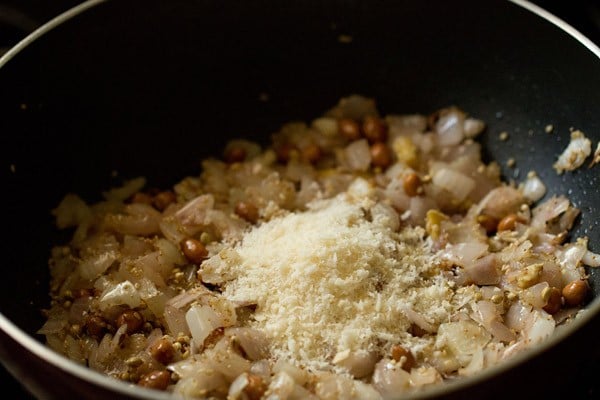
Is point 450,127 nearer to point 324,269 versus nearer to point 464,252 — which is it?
point 464,252

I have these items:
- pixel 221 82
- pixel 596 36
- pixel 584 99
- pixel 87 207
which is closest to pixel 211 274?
pixel 87 207

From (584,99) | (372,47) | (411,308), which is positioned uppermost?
(584,99)

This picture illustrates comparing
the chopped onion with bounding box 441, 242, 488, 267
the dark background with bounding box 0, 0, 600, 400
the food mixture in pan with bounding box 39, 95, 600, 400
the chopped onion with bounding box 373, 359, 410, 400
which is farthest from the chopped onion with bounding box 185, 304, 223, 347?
the dark background with bounding box 0, 0, 600, 400

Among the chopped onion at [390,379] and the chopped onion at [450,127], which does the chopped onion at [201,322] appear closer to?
the chopped onion at [390,379]

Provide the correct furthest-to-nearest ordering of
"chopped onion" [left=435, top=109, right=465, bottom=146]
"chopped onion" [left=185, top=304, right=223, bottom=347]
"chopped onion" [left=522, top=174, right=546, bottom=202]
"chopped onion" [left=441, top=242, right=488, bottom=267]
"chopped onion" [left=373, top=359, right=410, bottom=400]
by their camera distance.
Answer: "chopped onion" [left=435, top=109, right=465, bottom=146] → "chopped onion" [left=522, top=174, right=546, bottom=202] → "chopped onion" [left=441, top=242, right=488, bottom=267] → "chopped onion" [left=185, top=304, right=223, bottom=347] → "chopped onion" [left=373, top=359, right=410, bottom=400]

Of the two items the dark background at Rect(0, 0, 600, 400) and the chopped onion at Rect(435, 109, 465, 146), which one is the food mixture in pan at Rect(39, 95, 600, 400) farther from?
the dark background at Rect(0, 0, 600, 400)

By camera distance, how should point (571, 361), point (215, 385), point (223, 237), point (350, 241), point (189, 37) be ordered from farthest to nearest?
point (189, 37) < point (223, 237) < point (350, 241) < point (215, 385) < point (571, 361)

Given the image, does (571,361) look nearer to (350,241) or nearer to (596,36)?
(350,241)

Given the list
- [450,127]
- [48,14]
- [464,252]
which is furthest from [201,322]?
[48,14]
